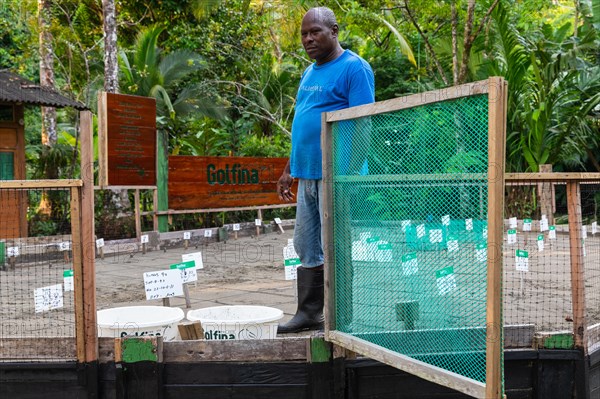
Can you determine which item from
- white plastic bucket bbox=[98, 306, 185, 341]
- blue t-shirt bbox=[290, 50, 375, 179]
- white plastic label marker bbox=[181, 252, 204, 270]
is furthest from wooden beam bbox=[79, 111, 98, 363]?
white plastic label marker bbox=[181, 252, 204, 270]

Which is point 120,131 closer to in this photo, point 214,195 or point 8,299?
point 214,195

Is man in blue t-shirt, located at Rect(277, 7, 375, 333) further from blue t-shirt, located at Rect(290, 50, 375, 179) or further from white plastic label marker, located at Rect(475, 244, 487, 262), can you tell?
white plastic label marker, located at Rect(475, 244, 487, 262)

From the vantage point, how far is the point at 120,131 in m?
12.7

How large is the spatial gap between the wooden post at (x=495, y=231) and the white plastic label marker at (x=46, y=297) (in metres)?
3.00

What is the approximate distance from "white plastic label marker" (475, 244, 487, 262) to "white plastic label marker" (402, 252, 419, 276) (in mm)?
477

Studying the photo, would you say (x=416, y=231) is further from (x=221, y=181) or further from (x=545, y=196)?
(x=545, y=196)

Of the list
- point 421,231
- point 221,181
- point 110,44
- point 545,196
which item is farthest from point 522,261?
point 110,44

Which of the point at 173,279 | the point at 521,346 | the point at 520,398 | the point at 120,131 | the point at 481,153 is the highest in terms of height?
the point at 120,131

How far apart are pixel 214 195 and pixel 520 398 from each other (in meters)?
11.0

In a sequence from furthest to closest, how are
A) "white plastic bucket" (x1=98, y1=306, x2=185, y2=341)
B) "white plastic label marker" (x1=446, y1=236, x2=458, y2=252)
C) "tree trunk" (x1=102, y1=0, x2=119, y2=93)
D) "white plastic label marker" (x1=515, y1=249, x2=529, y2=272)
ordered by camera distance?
"tree trunk" (x1=102, y1=0, x2=119, y2=93) < "white plastic label marker" (x1=515, y1=249, x2=529, y2=272) < "white plastic bucket" (x1=98, y1=306, x2=185, y2=341) < "white plastic label marker" (x1=446, y1=236, x2=458, y2=252)

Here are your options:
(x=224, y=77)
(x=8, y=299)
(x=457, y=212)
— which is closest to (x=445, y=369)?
(x=457, y=212)

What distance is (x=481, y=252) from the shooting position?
3301mm

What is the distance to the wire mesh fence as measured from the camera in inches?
190

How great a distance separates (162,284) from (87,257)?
101 centimetres
